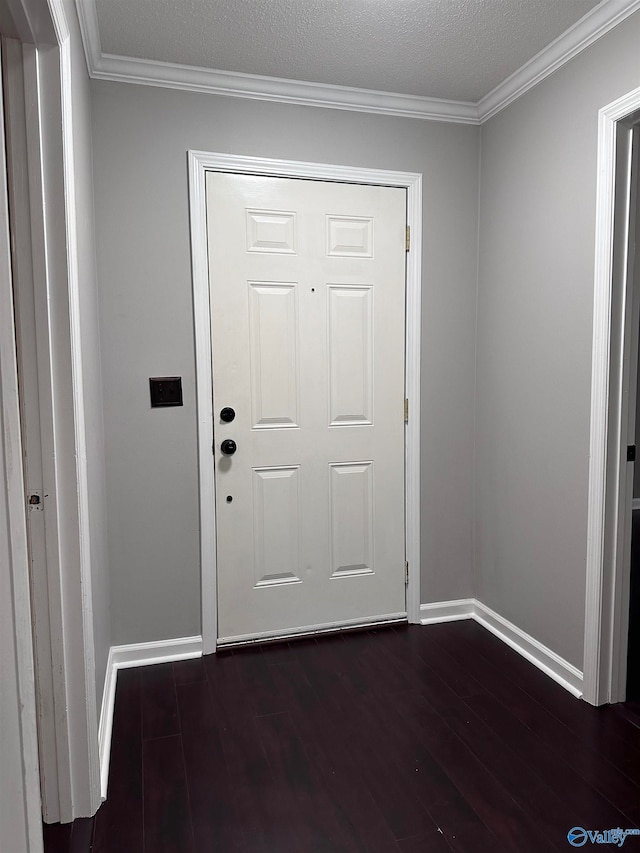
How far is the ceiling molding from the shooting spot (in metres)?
2.02

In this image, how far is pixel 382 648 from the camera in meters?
2.74

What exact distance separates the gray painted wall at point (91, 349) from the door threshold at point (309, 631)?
548 mm

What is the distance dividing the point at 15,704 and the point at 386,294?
2.42m

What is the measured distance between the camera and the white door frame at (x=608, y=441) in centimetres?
211

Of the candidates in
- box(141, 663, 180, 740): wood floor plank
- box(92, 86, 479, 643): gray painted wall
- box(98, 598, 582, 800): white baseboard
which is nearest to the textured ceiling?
box(92, 86, 479, 643): gray painted wall

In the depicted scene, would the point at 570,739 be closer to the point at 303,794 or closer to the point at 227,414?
the point at 303,794

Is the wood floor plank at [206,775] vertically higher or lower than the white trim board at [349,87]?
lower

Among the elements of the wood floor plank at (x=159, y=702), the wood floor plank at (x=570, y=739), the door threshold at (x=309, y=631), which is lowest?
the wood floor plank at (x=159, y=702)

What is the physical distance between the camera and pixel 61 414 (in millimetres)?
1590

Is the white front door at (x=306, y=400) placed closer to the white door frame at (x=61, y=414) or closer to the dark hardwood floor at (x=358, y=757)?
the dark hardwood floor at (x=358, y=757)

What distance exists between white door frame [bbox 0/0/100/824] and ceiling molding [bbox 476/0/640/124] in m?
1.72

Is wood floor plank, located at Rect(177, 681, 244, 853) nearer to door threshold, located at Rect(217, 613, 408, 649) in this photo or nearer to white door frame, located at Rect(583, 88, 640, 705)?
door threshold, located at Rect(217, 613, 408, 649)

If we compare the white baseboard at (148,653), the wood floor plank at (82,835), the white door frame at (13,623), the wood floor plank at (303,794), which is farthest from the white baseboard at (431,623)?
the white door frame at (13,623)

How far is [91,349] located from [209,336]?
0.58 m
